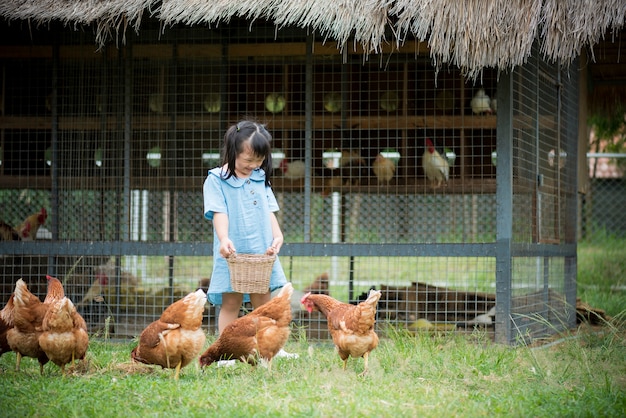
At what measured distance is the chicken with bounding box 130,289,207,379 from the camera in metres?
4.91

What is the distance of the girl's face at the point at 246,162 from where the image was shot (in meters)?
5.43

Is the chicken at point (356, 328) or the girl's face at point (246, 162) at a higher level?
the girl's face at point (246, 162)

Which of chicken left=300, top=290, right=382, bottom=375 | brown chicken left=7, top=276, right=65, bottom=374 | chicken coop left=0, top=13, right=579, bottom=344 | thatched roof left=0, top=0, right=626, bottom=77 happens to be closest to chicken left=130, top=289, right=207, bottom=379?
brown chicken left=7, top=276, right=65, bottom=374

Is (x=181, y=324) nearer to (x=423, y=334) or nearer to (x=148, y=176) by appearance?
(x=423, y=334)

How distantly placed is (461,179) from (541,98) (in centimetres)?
109

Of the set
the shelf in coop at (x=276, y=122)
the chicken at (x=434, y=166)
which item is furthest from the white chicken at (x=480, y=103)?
the chicken at (x=434, y=166)

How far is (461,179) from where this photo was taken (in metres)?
8.14

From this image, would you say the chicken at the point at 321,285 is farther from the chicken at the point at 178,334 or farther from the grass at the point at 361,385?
the chicken at the point at 178,334

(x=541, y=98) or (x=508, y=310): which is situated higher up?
(x=541, y=98)

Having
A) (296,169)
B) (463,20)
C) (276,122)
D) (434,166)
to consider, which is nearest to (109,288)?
(296,169)

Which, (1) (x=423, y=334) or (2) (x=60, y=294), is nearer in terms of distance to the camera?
(2) (x=60, y=294)

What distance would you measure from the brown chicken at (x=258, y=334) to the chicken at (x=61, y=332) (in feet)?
2.83

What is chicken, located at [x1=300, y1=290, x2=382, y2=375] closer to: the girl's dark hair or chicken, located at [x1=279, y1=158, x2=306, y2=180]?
the girl's dark hair

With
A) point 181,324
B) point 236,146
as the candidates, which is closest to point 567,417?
point 181,324
